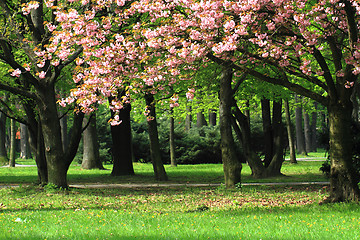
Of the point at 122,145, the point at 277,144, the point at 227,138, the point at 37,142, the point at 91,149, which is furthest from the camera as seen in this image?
the point at 91,149

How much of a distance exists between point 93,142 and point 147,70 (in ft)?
62.5

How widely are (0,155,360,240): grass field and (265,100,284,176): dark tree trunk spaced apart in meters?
6.16

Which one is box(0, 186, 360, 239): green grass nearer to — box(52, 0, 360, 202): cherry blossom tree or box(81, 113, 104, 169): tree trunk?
box(52, 0, 360, 202): cherry blossom tree

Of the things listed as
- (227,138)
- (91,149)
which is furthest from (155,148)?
(91,149)

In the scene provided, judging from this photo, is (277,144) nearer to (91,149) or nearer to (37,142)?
(37,142)

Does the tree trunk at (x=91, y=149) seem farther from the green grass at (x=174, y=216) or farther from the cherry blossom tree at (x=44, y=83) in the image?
the green grass at (x=174, y=216)

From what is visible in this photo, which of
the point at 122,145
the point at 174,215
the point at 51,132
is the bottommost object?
the point at 174,215

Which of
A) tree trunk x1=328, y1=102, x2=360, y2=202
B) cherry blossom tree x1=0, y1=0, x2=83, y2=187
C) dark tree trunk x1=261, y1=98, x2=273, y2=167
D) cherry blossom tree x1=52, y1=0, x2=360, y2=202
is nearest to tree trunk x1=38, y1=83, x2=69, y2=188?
cherry blossom tree x1=0, y1=0, x2=83, y2=187

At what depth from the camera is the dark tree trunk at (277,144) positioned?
22.1 m

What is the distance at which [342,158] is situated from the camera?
11.2m

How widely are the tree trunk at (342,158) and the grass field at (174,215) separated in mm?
606

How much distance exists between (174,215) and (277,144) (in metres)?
13.4

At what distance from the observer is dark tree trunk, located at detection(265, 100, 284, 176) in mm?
22062

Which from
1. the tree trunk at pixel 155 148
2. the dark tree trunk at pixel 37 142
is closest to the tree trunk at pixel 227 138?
the tree trunk at pixel 155 148
